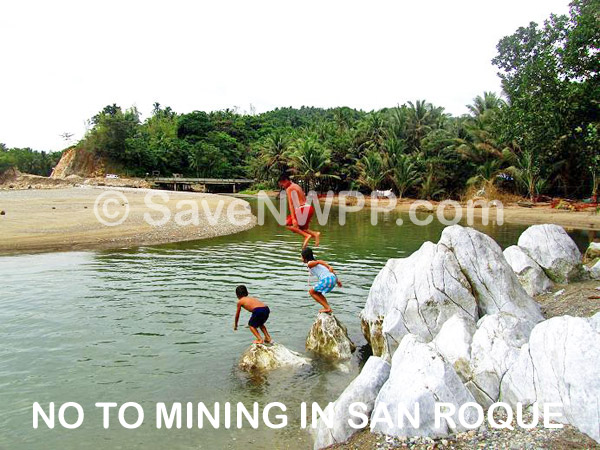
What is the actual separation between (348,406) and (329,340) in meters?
3.54

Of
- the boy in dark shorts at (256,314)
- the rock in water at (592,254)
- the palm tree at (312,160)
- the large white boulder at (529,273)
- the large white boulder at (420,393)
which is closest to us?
the large white boulder at (420,393)

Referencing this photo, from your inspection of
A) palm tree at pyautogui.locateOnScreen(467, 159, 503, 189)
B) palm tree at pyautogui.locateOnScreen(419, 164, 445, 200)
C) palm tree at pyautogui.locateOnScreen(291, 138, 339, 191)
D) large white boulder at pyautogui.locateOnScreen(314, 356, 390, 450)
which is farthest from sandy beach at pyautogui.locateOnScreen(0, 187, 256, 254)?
palm tree at pyautogui.locateOnScreen(291, 138, 339, 191)

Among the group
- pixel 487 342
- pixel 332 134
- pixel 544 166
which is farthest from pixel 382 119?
pixel 487 342

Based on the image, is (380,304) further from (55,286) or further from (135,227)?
(135,227)

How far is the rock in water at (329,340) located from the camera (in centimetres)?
943

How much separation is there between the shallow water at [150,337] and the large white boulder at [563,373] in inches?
110

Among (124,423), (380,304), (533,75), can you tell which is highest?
(533,75)

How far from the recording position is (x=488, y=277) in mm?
8883

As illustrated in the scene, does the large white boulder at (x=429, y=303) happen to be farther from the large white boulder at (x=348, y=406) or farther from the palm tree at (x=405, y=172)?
the palm tree at (x=405, y=172)

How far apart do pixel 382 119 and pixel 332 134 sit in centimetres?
1187

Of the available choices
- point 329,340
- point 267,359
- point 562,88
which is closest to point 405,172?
point 562,88

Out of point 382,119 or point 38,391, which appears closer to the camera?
point 38,391

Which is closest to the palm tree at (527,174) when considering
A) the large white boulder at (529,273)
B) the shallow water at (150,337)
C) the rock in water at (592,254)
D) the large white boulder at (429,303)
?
the rock in water at (592,254)

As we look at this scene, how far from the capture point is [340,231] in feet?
102
